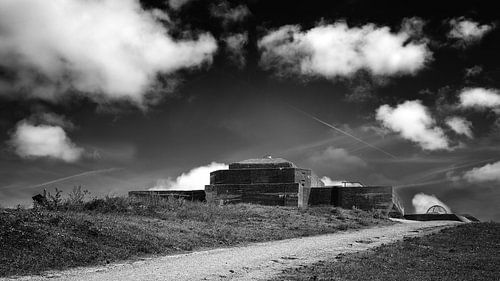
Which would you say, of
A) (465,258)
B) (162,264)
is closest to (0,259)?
(162,264)

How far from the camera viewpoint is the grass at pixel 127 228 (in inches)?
452

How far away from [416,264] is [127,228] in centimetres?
958

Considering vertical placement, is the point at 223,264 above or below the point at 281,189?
below

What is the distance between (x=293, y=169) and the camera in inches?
1491

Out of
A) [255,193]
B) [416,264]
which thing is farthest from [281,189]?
[416,264]

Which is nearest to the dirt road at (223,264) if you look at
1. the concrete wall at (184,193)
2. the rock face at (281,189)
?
the rock face at (281,189)

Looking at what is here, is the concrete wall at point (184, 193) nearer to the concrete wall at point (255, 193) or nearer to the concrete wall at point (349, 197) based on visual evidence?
the concrete wall at point (255, 193)

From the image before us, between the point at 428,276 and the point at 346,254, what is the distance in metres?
3.91

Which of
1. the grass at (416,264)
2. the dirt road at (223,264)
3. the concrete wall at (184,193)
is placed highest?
the concrete wall at (184,193)

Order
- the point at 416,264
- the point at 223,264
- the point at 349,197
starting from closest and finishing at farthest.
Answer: the point at 223,264 → the point at 416,264 → the point at 349,197

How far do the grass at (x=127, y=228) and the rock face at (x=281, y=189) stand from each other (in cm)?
867

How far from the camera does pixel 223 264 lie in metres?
11.3

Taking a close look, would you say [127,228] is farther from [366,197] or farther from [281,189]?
[366,197]

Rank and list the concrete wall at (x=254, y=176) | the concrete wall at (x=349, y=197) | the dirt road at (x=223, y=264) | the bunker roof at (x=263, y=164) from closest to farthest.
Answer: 1. the dirt road at (x=223, y=264)
2. the concrete wall at (x=349, y=197)
3. the concrete wall at (x=254, y=176)
4. the bunker roof at (x=263, y=164)
